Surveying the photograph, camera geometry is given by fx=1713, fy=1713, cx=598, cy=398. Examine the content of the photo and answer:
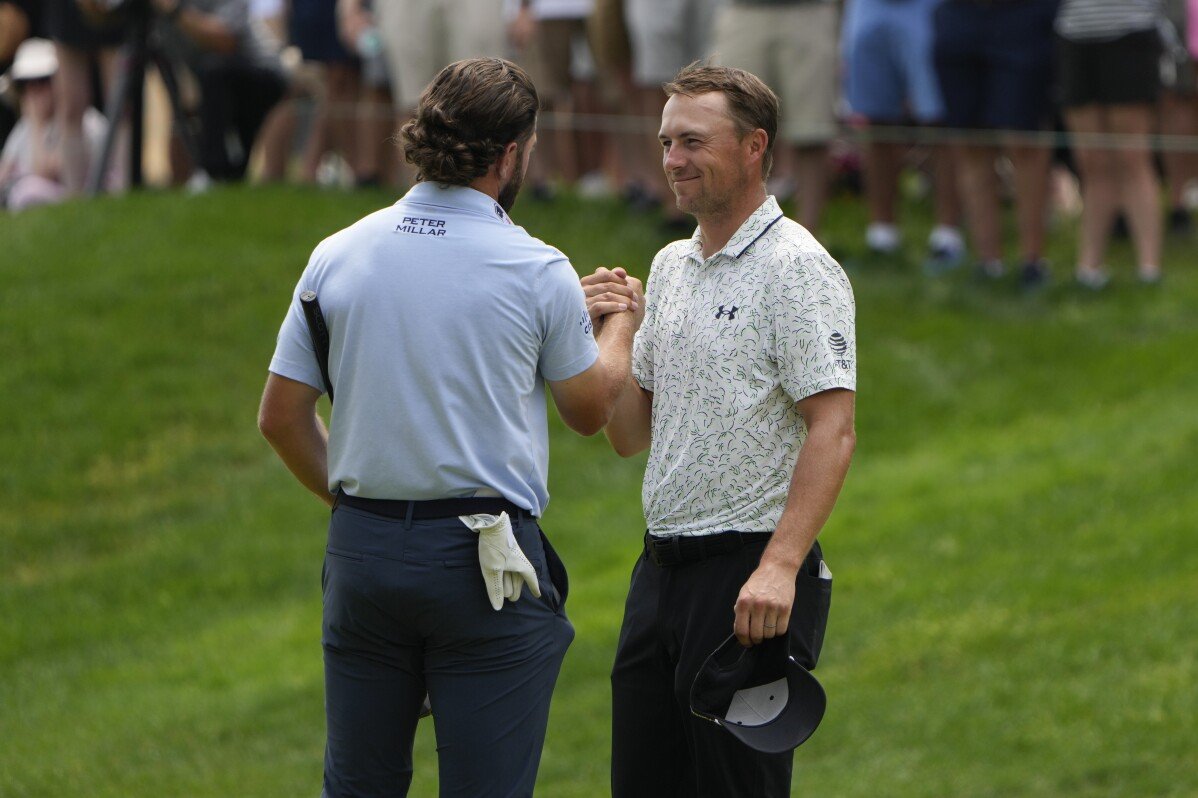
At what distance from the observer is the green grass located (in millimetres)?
6066

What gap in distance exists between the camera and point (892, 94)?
10367 mm

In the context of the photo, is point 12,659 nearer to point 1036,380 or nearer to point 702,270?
point 702,270

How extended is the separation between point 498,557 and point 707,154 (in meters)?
1.02

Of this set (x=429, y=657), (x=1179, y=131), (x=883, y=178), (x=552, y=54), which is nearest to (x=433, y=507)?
(x=429, y=657)

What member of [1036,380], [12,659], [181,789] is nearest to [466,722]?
[181,789]

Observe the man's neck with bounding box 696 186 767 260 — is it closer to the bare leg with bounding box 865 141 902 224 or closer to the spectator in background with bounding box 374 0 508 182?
the bare leg with bounding box 865 141 902 224

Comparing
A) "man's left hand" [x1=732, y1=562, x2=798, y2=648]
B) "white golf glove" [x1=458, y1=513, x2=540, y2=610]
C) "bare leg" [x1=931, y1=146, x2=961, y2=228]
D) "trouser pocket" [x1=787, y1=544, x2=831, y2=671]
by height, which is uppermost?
"white golf glove" [x1=458, y1=513, x2=540, y2=610]

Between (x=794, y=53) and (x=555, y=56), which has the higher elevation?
(x=794, y=53)

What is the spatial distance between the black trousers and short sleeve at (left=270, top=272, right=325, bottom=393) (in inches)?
37.7

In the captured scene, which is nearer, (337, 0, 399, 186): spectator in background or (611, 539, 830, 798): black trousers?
(611, 539, 830, 798): black trousers

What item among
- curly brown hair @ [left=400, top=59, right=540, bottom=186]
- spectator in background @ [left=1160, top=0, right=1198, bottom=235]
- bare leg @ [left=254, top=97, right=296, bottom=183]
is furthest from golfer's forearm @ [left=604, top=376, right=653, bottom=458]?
bare leg @ [left=254, top=97, right=296, bottom=183]

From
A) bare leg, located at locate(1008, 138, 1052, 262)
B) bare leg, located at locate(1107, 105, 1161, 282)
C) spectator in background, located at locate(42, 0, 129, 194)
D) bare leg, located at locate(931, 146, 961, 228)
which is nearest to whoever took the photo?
bare leg, located at locate(1107, 105, 1161, 282)

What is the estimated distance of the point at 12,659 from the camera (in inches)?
287

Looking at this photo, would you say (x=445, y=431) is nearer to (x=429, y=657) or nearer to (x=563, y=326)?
(x=563, y=326)
